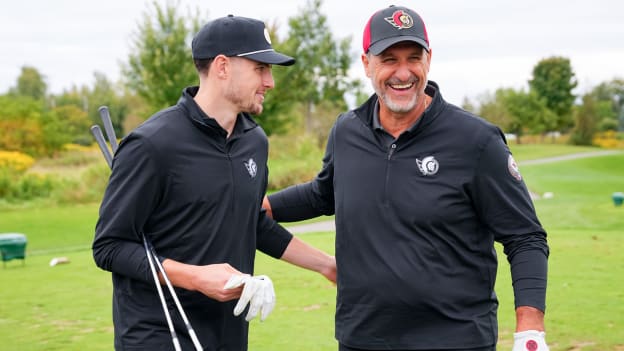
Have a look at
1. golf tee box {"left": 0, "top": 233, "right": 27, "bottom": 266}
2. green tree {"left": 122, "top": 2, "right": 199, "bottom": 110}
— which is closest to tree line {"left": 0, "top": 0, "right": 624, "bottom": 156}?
green tree {"left": 122, "top": 2, "right": 199, "bottom": 110}

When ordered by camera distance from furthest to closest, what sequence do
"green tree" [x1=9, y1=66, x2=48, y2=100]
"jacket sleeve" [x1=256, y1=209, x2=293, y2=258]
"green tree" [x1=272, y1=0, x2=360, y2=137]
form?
1. "green tree" [x1=9, y1=66, x2=48, y2=100]
2. "green tree" [x1=272, y1=0, x2=360, y2=137]
3. "jacket sleeve" [x1=256, y1=209, x2=293, y2=258]

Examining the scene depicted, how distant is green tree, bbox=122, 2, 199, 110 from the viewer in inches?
1436

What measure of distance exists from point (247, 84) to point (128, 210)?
0.86 m

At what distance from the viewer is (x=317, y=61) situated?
6059 cm

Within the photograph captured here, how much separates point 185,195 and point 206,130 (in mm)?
342

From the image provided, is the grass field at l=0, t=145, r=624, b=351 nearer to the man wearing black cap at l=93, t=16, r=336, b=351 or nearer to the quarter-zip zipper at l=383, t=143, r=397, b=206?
the man wearing black cap at l=93, t=16, r=336, b=351

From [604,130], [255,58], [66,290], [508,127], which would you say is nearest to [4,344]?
[66,290]

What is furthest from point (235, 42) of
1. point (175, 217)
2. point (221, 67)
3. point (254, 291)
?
point (254, 291)

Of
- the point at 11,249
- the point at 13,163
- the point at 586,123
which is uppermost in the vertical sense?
the point at 11,249

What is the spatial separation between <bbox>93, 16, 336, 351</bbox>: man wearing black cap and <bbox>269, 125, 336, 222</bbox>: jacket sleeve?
342 millimetres

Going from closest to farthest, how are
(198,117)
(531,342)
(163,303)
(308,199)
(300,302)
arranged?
(531,342)
(163,303)
(198,117)
(308,199)
(300,302)

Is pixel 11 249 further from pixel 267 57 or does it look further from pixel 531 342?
pixel 531 342

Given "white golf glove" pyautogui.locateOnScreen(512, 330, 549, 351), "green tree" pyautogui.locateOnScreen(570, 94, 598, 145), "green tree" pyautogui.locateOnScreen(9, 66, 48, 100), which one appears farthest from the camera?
"green tree" pyautogui.locateOnScreen(9, 66, 48, 100)

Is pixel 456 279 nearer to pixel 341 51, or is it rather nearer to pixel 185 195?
pixel 185 195
